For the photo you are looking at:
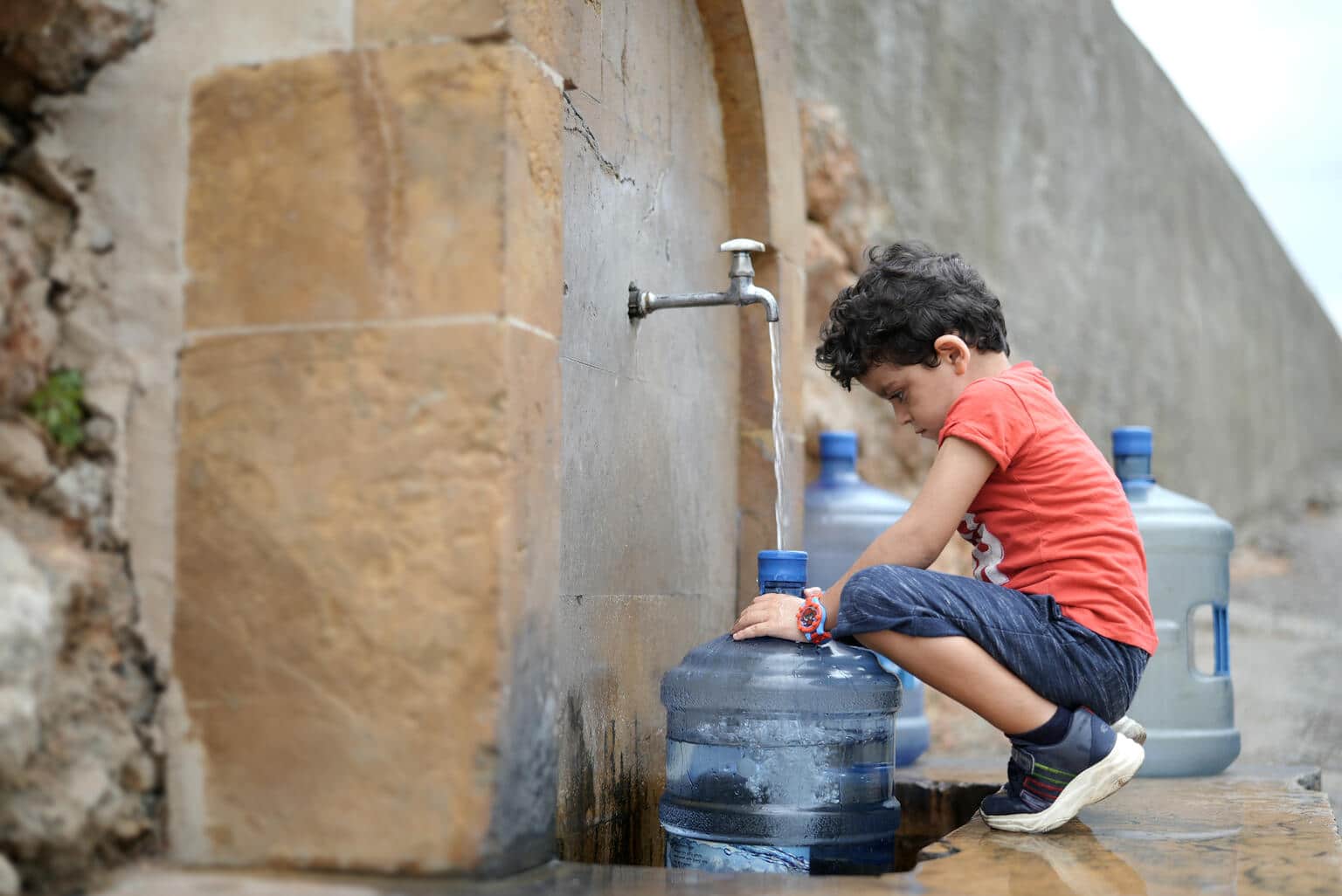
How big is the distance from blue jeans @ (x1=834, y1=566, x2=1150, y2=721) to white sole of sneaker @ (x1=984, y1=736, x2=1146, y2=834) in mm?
105

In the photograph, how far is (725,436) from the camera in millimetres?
3596

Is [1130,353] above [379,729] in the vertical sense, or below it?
above

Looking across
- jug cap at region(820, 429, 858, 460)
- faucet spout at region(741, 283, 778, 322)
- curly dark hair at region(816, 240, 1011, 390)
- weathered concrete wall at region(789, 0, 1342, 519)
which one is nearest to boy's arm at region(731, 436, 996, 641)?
curly dark hair at region(816, 240, 1011, 390)

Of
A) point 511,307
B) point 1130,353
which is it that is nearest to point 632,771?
point 511,307

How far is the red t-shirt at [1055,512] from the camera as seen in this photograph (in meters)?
2.41

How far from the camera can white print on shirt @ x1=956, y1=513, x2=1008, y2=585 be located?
2.54 metres

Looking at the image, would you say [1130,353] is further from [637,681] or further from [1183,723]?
[637,681]

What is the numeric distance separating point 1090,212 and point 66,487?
10.3 meters

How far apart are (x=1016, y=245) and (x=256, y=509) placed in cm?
850

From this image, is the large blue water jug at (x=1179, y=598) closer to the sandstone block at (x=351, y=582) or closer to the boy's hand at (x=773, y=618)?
the boy's hand at (x=773, y=618)

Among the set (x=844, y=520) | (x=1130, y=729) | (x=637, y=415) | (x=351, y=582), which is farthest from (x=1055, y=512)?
(x=844, y=520)

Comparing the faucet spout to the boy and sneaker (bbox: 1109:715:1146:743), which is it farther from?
sneaker (bbox: 1109:715:1146:743)

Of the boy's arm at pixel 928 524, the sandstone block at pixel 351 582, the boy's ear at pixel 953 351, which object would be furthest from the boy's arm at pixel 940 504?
the sandstone block at pixel 351 582

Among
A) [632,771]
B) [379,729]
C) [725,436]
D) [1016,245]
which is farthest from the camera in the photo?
[1016,245]
